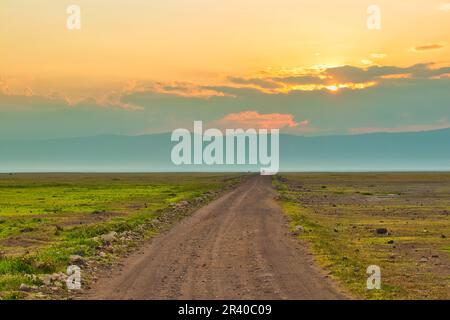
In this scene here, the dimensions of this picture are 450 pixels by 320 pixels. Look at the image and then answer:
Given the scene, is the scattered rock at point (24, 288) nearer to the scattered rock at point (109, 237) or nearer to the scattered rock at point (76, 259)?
the scattered rock at point (76, 259)

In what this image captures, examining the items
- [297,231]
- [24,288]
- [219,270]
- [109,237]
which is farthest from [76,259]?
[297,231]

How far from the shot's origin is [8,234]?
35.8 meters

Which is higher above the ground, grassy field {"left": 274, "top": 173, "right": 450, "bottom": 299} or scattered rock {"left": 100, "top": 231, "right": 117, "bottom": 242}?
scattered rock {"left": 100, "top": 231, "right": 117, "bottom": 242}

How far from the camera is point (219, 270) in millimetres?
19969

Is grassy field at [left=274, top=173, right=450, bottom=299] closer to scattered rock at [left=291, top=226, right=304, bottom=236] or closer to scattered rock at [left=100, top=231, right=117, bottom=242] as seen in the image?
scattered rock at [left=291, top=226, right=304, bottom=236]

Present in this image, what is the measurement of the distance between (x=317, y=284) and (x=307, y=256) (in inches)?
250

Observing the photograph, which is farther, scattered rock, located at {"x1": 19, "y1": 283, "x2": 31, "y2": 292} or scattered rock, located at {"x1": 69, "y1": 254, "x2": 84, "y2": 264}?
scattered rock, located at {"x1": 69, "y1": 254, "x2": 84, "y2": 264}

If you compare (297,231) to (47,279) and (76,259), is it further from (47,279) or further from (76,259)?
(47,279)

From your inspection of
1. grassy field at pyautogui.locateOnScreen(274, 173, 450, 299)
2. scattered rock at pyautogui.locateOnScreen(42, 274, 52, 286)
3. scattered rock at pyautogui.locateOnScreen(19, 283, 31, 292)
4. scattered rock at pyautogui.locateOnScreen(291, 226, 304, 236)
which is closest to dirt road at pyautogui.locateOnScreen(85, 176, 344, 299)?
scattered rock at pyautogui.locateOnScreen(291, 226, 304, 236)

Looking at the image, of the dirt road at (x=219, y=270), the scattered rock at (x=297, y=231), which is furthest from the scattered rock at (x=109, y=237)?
the scattered rock at (x=297, y=231)

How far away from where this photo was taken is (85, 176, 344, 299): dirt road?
1602cm

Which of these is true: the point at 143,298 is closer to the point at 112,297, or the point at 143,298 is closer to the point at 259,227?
the point at 112,297

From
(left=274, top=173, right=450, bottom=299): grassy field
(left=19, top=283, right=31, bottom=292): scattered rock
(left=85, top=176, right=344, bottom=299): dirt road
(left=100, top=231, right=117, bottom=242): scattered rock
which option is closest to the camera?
(left=85, top=176, right=344, bottom=299): dirt road
